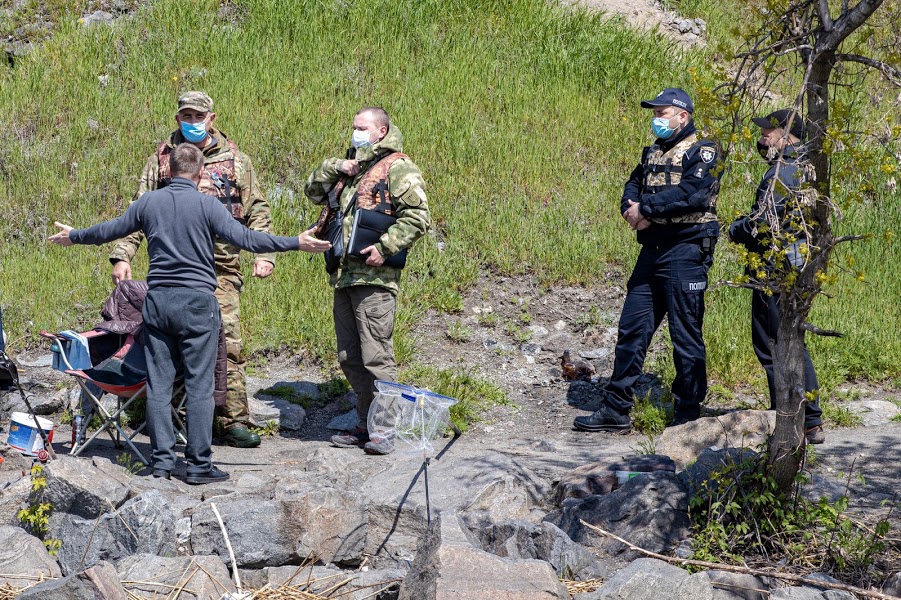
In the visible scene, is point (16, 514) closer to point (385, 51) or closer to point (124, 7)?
point (385, 51)

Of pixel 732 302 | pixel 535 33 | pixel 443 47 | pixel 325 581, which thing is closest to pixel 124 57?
pixel 443 47

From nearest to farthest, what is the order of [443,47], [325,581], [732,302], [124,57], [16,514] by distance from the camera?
[325,581] → [16,514] → [732,302] → [124,57] → [443,47]

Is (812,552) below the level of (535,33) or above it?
below

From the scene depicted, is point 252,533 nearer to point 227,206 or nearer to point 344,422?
point 227,206

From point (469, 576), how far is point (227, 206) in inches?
141

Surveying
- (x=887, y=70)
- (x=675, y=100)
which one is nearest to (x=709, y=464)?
(x=887, y=70)

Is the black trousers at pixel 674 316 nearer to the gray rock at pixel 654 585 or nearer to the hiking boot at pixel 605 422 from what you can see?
the hiking boot at pixel 605 422

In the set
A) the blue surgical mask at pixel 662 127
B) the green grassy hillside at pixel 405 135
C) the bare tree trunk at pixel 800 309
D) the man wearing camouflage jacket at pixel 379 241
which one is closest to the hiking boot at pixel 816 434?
the green grassy hillside at pixel 405 135

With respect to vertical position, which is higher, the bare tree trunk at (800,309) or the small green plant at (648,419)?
the bare tree trunk at (800,309)

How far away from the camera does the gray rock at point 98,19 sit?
12.6 m

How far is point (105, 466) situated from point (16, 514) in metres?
0.48

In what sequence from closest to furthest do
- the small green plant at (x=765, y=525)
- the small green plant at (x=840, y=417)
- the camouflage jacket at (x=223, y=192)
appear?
the small green plant at (x=765, y=525)
the camouflage jacket at (x=223, y=192)
the small green plant at (x=840, y=417)

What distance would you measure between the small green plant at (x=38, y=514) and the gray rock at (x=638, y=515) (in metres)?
2.50

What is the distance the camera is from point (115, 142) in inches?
413
